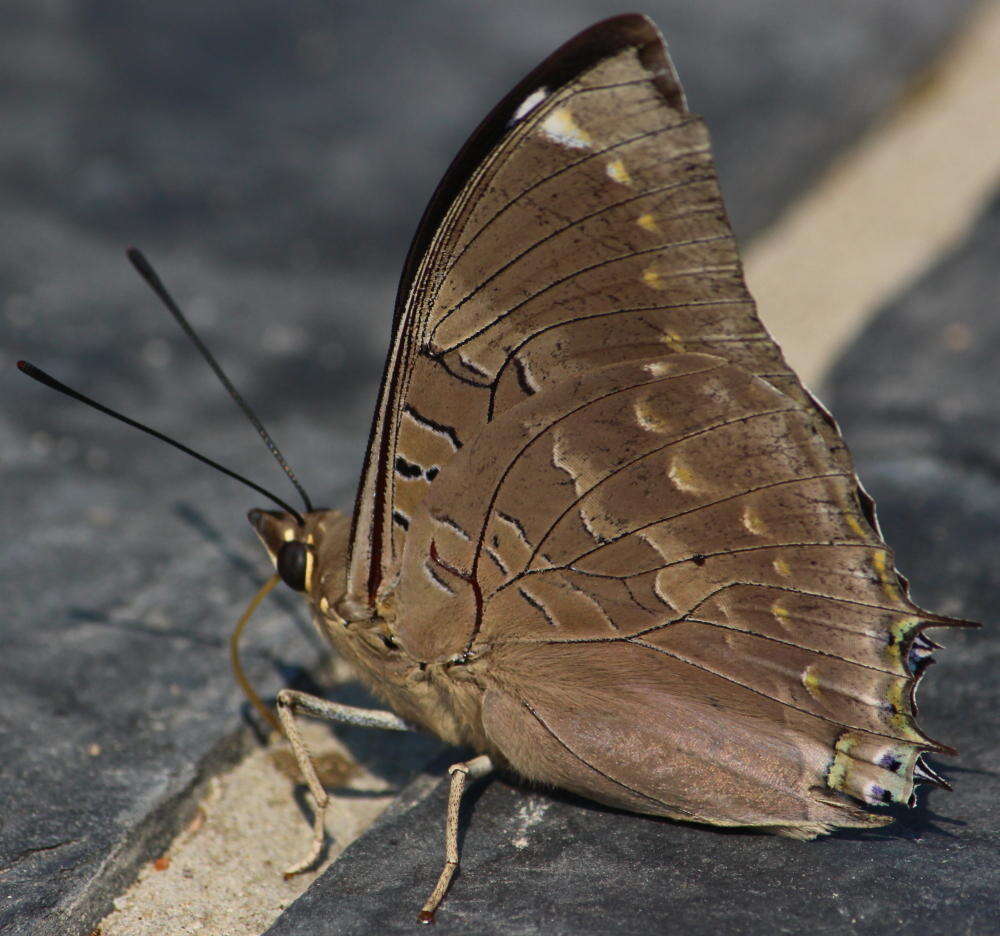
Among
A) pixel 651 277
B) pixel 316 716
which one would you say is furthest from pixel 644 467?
pixel 316 716

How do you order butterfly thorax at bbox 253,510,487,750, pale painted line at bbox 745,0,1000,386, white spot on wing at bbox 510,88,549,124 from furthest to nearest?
pale painted line at bbox 745,0,1000,386 < butterfly thorax at bbox 253,510,487,750 < white spot on wing at bbox 510,88,549,124

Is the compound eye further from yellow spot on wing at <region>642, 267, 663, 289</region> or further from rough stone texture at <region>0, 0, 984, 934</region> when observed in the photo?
yellow spot on wing at <region>642, 267, 663, 289</region>

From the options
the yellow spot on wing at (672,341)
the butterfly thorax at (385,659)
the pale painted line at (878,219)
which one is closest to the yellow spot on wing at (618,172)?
the yellow spot on wing at (672,341)

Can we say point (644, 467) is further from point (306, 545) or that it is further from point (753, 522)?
point (306, 545)

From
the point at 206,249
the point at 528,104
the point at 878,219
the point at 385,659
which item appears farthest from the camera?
the point at 878,219

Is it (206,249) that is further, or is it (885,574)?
(206,249)

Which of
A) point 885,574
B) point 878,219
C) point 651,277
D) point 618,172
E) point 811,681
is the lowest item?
point 811,681

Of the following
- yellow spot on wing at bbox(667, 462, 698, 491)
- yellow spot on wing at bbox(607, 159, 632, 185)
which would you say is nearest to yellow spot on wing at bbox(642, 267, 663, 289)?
yellow spot on wing at bbox(607, 159, 632, 185)

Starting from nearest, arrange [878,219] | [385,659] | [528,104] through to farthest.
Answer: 1. [528,104]
2. [385,659]
3. [878,219]
